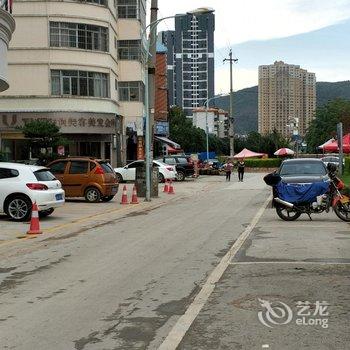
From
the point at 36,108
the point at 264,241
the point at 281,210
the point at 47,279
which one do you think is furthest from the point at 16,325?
the point at 36,108

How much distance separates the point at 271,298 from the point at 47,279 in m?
3.39

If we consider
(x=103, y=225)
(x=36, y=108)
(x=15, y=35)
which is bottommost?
(x=103, y=225)

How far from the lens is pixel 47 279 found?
8.92 m

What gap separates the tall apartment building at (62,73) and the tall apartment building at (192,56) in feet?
212

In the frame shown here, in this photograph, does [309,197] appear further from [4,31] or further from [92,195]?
[4,31]

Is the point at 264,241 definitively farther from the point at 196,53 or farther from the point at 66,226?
the point at 196,53

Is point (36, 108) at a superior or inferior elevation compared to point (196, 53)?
inferior

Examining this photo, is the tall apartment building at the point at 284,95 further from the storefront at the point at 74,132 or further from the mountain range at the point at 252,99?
the storefront at the point at 74,132

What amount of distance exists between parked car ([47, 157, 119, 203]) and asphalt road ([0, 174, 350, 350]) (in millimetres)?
8671

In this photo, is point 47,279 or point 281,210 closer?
point 47,279

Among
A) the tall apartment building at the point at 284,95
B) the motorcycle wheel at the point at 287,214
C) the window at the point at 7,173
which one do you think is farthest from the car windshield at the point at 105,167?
the tall apartment building at the point at 284,95

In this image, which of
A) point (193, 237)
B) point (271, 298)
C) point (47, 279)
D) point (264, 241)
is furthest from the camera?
point (193, 237)

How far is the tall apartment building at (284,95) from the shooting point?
12431 centimetres

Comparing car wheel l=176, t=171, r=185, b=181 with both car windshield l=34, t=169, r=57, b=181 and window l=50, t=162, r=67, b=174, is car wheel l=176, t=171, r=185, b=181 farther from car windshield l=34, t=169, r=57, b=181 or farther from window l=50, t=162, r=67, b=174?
car windshield l=34, t=169, r=57, b=181
